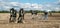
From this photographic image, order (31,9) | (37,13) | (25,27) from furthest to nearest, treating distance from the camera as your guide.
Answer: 1. (37,13)
2. (31,9)
3. (25,27)

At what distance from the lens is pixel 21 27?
12.8 metres

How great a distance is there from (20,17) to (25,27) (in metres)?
2.59

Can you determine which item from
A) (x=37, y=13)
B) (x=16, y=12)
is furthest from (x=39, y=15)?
(x=16, y=12)

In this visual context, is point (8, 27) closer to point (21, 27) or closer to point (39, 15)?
point (21, 27)

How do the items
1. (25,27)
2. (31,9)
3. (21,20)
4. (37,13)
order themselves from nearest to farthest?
(25,27), (21,20), (31,9), (37,13)

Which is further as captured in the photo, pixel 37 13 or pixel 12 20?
pixel 37 13

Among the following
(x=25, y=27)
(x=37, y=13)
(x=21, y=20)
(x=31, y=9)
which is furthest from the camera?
(x=37, y=13)

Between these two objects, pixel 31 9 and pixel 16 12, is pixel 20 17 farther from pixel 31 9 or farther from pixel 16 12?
pixel 31 9

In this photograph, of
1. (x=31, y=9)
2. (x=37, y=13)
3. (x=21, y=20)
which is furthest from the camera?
(x=37, y=13)

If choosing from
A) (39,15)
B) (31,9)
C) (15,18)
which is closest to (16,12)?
(15,18)

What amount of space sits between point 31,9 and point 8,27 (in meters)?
6.09

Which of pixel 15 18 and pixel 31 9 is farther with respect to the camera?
pixel 31 9

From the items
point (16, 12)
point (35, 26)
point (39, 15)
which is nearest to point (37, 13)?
point (39, 15)

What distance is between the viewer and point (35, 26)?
13.2m
